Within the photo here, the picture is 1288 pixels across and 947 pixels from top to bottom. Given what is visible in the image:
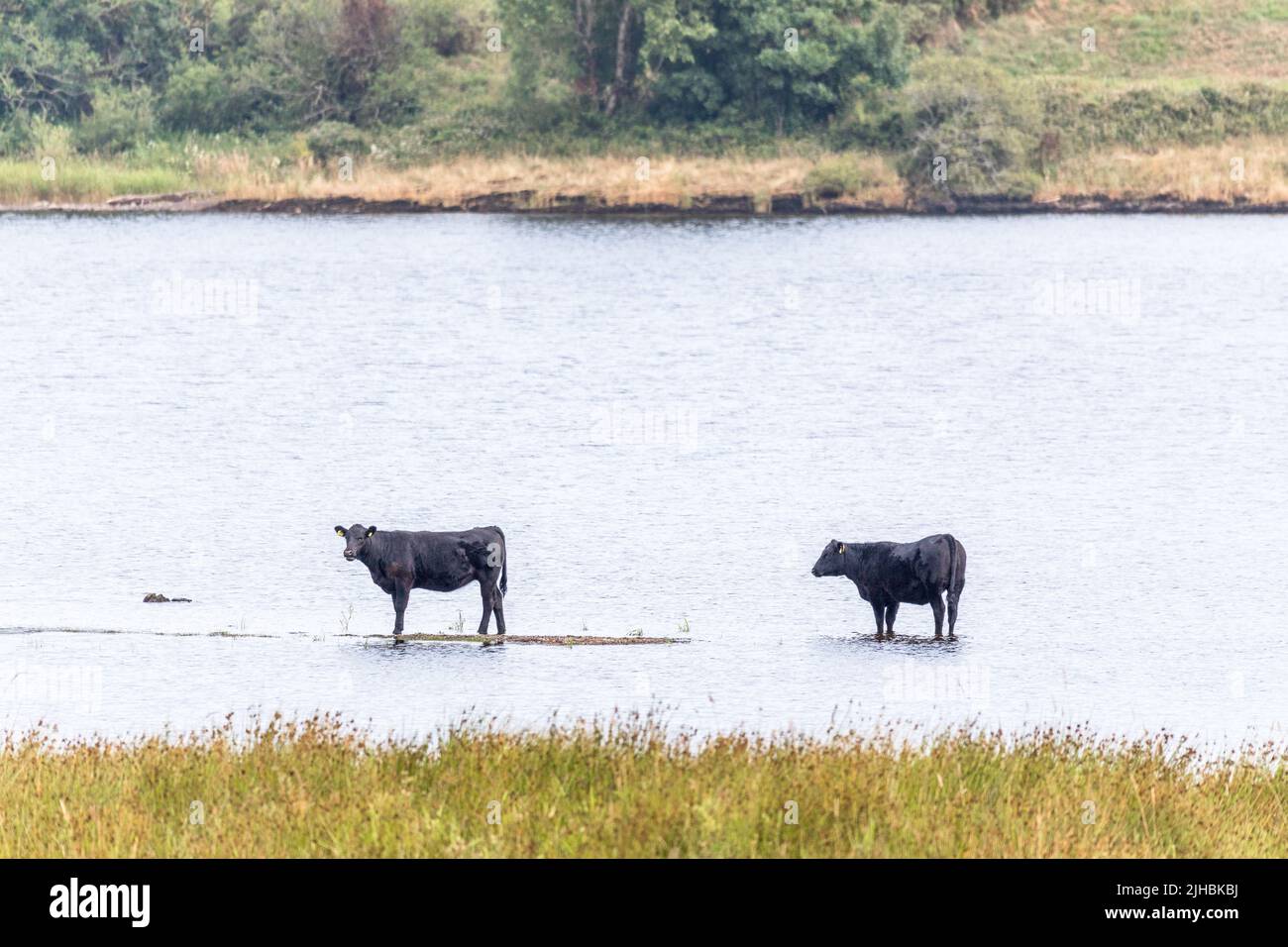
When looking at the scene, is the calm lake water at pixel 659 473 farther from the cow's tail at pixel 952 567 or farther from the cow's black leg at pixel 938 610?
the cow's tail at pixel 952 567

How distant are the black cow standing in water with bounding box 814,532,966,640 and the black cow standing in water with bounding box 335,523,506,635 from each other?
3402 mm

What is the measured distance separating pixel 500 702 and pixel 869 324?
38010mm

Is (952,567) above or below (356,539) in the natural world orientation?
below

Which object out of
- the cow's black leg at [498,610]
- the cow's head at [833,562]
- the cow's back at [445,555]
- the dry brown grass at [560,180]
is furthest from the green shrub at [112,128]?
the cow's head at [833,562]

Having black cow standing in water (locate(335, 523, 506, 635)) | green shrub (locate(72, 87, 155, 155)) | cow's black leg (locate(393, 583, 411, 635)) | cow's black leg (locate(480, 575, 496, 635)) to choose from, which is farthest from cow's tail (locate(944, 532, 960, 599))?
green shrub (locate(72, 87, 155, 155))

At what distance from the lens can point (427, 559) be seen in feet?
65.7

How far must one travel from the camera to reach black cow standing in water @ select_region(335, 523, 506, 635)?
2000cm

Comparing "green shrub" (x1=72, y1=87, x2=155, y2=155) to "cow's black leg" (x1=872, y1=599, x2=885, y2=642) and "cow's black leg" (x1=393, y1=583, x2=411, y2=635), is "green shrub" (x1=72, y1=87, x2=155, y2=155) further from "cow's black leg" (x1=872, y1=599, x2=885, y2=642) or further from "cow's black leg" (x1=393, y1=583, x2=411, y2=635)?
"cow's black leg" (x1=872, y1=599, x2=885, y2=642)

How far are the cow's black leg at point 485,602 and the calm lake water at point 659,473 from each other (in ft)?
1.70

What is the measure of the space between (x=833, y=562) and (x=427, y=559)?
13.6ft

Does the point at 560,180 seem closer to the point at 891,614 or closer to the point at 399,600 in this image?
the point at 891,614

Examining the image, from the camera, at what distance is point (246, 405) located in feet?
136

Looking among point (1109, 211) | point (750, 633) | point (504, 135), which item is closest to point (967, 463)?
point (750, 633)

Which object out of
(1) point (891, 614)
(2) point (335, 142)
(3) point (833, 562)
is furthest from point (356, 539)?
(2) point (335, 142)
